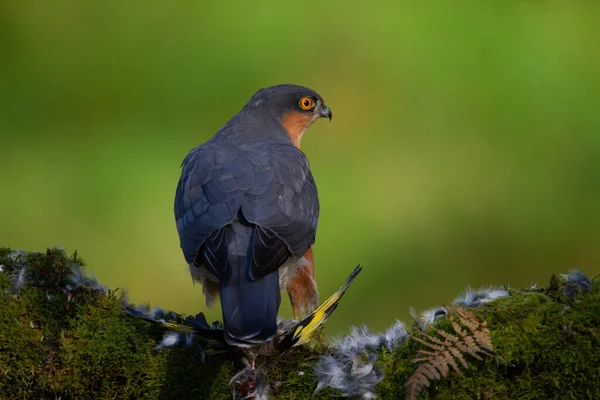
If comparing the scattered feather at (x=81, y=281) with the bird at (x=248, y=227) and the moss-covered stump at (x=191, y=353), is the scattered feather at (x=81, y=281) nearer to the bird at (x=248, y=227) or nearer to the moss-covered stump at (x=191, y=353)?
the moss-covered stump at (x=191, y=353)

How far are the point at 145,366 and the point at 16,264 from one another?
2.23ft

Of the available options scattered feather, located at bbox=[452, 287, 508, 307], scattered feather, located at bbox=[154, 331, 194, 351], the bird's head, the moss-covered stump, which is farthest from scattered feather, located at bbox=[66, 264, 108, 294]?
the bird's head

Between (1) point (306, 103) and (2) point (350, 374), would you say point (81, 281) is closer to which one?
(2) point (350, 374)

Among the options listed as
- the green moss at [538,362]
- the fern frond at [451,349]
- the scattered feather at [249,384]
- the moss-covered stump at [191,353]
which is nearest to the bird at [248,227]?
the scattered feather at [249,384]

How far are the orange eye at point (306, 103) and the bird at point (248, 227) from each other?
1.73 ft

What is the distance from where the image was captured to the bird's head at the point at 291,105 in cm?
501

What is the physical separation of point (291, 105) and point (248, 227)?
179 centimetres

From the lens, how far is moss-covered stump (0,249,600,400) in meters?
2.62

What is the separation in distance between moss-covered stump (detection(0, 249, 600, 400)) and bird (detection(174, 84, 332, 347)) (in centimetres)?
21

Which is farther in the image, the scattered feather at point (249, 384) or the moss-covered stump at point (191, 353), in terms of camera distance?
the scattered feather at point (249, 384)

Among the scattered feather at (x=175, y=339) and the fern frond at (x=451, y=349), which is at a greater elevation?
the scattered feather at (x=175, y=339)

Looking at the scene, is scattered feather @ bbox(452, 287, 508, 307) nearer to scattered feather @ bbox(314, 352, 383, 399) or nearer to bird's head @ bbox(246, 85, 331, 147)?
scattered feather @ bbox(314, 352, 383, 399)

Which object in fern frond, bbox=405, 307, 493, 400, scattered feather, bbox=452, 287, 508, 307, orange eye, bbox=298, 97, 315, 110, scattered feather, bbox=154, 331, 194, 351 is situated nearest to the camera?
fern frond, bbox=405, 307, 493, 400

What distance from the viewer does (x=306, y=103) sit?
204 inches
